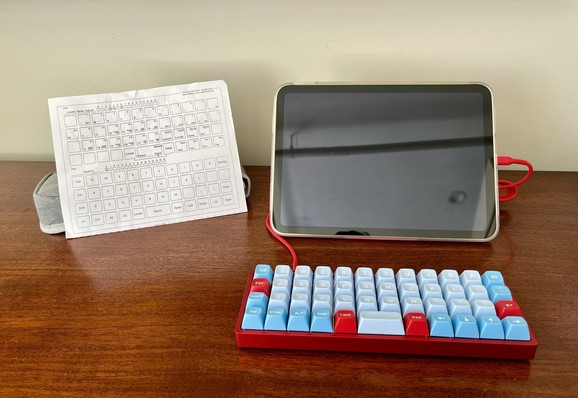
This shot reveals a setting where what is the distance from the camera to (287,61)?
747 mm

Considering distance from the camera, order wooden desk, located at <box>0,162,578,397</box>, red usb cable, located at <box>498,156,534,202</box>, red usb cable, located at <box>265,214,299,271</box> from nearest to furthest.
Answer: wooden desk, located at <box>0,162,578,397</box> → red usb cable, located at <box>265,214,299,271</box> → red usb cable, located at <box>498,156,534,202</box>

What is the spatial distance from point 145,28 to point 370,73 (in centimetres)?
34

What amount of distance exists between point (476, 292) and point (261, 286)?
0.22 m

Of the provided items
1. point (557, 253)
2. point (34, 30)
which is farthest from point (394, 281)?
point (34, 30)

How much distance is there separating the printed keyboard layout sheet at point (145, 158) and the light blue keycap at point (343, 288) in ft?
0.76

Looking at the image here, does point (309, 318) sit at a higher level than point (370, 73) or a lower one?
lower

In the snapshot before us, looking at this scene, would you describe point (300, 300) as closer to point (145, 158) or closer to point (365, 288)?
point (365, 288)

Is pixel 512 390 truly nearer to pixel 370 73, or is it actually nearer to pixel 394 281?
pixel 394 281

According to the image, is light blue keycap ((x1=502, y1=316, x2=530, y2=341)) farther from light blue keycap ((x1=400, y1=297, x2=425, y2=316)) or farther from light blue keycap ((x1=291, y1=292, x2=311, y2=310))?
light blue keycap ((x1=291, y1=292, x2=311, y2=310))

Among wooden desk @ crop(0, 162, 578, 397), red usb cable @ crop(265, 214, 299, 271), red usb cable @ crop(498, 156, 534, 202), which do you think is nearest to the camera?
wooden desk @ crop(0, 162, 578, 397)

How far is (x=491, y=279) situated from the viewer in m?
0.52

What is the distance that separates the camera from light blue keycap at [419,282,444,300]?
495 mm

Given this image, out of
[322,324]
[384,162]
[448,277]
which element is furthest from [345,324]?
[384,162]

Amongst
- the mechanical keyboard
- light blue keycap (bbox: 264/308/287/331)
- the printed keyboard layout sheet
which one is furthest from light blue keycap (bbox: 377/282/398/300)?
the printed keyboard layout sheet
